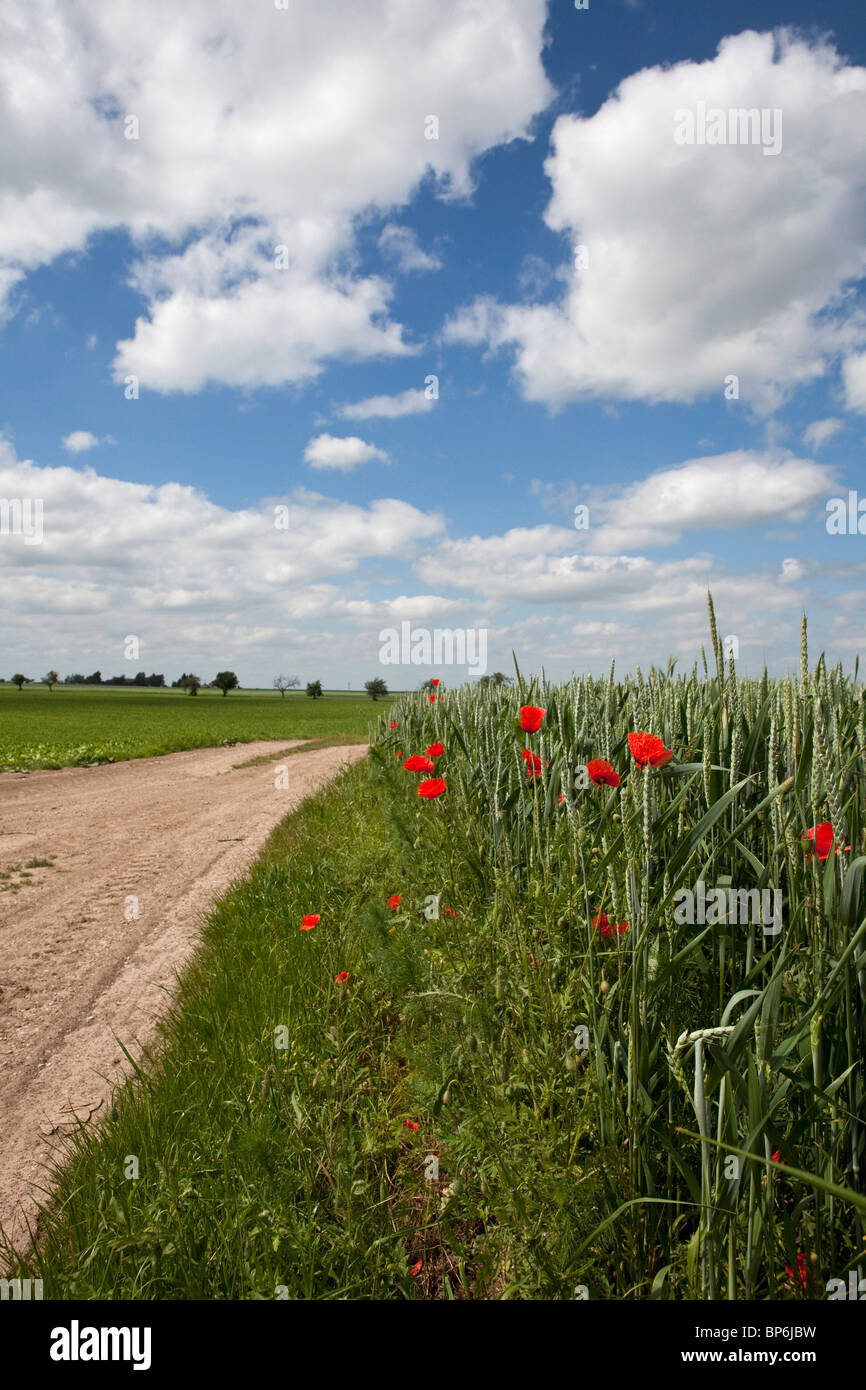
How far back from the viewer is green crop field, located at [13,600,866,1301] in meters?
1.33

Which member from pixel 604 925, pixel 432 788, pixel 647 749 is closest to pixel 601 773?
pixel 604 925

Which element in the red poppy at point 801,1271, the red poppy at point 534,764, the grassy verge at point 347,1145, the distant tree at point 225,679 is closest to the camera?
the red poppy at point 801,1271

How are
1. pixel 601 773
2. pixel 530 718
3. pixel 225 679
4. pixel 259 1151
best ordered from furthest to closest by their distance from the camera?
pixel 225 679, pixel 530 718, pixel 259 1151, pixel 601 773

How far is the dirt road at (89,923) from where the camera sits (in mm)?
3150

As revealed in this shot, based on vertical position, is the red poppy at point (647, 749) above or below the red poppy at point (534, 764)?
above

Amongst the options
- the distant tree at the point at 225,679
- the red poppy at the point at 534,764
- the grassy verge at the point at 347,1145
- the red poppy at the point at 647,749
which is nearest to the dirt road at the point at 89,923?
the grassy verge at the point at 347,1145

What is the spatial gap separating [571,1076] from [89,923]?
14.7 ft

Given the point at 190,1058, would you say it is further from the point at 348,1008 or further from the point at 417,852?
the point at 417,852

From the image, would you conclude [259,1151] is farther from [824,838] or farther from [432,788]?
[824,838]

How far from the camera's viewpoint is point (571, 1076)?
1783mm

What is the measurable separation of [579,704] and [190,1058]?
2.18 meters

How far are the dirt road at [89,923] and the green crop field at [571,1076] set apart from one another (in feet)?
1.63

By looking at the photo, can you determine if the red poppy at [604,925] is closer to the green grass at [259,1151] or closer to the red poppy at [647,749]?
the red poppy at [647,749]
